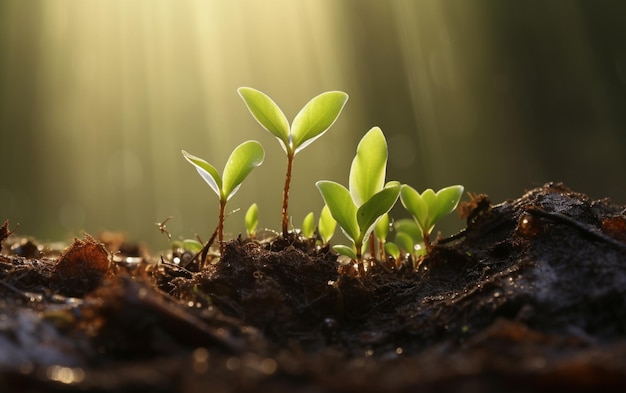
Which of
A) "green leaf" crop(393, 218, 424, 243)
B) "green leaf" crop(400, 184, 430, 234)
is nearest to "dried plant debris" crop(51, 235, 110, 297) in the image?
"green leaf" crop(400, 184, 430, 234)

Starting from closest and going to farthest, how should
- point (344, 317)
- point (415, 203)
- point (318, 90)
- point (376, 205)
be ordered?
point (344, 317), point (376, 205), point (415, 203), point (318, 90)

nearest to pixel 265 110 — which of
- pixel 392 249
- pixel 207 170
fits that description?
pixel 207 170

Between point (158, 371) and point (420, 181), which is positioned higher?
point (158, 371)

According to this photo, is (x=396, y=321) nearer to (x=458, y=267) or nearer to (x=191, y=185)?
(x=458, y=267)

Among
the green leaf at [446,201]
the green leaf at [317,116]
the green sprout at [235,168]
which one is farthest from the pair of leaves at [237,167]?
the green leaf at [446,201]

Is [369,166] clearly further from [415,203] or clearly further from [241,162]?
[241,162]

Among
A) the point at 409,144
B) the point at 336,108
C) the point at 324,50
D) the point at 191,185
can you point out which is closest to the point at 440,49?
the point at 409,144

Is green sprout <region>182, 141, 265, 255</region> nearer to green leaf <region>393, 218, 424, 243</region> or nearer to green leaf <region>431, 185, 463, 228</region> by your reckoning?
green leaf <region>431, 185, 463, 228</region>
